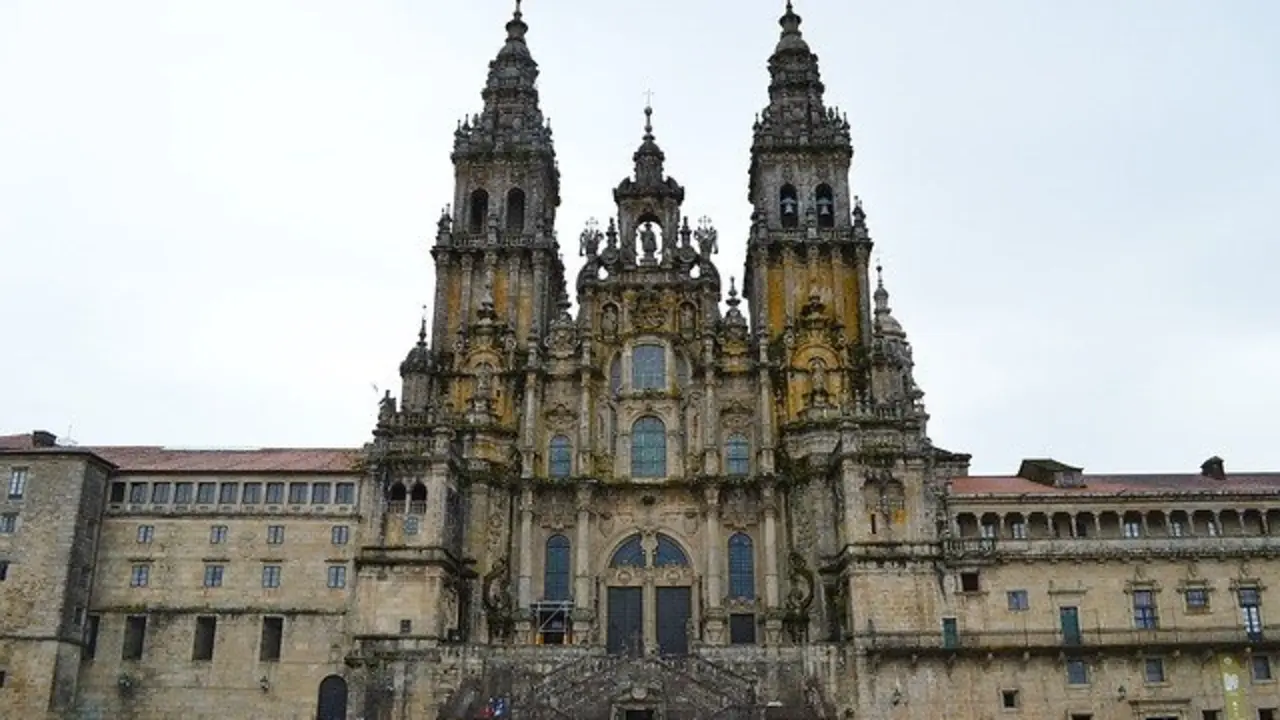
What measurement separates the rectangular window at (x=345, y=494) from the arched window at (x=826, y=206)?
30801 millimetres

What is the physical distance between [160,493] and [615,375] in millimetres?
24423

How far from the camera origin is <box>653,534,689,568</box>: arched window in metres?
60.1

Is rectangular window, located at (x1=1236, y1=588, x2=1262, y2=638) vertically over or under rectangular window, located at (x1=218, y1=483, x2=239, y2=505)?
under

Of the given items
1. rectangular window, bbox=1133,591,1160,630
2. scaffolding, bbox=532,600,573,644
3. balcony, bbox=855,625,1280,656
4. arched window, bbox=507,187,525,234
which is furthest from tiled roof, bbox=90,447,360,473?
rectangular window, bbox=1133,591,1160,630

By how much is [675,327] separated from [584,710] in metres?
24.2

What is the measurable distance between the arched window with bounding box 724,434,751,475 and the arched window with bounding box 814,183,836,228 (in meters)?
14.2

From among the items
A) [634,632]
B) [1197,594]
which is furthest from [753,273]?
[1197,594]

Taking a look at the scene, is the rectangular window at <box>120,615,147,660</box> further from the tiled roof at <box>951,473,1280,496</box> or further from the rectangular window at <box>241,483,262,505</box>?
the tiled roof at <box>951,473,1280,496</box>

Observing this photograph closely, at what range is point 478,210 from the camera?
227ft

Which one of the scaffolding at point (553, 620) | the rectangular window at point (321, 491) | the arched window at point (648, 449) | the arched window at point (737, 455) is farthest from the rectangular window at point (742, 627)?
the rectangular window at point (321, 491)

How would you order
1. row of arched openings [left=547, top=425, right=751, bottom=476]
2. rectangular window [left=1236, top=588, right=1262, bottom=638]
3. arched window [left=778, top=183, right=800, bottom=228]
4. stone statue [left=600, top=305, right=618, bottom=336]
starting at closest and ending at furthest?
1. rectangular window [left=1236, top=588, right=1262, bottom=638]
2. row of arched openings [left=547, top=425, right=751, bottom=476]
3. stone statue [left=600, top=305, right=618, bottom=336]
4. arched window [left=778, top=183, right=800, bottom=228]

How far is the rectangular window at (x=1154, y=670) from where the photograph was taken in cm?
5189

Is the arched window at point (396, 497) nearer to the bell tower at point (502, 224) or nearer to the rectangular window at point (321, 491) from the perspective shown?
the rectangular window at point (321, 491)

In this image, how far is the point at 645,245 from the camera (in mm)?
67375
